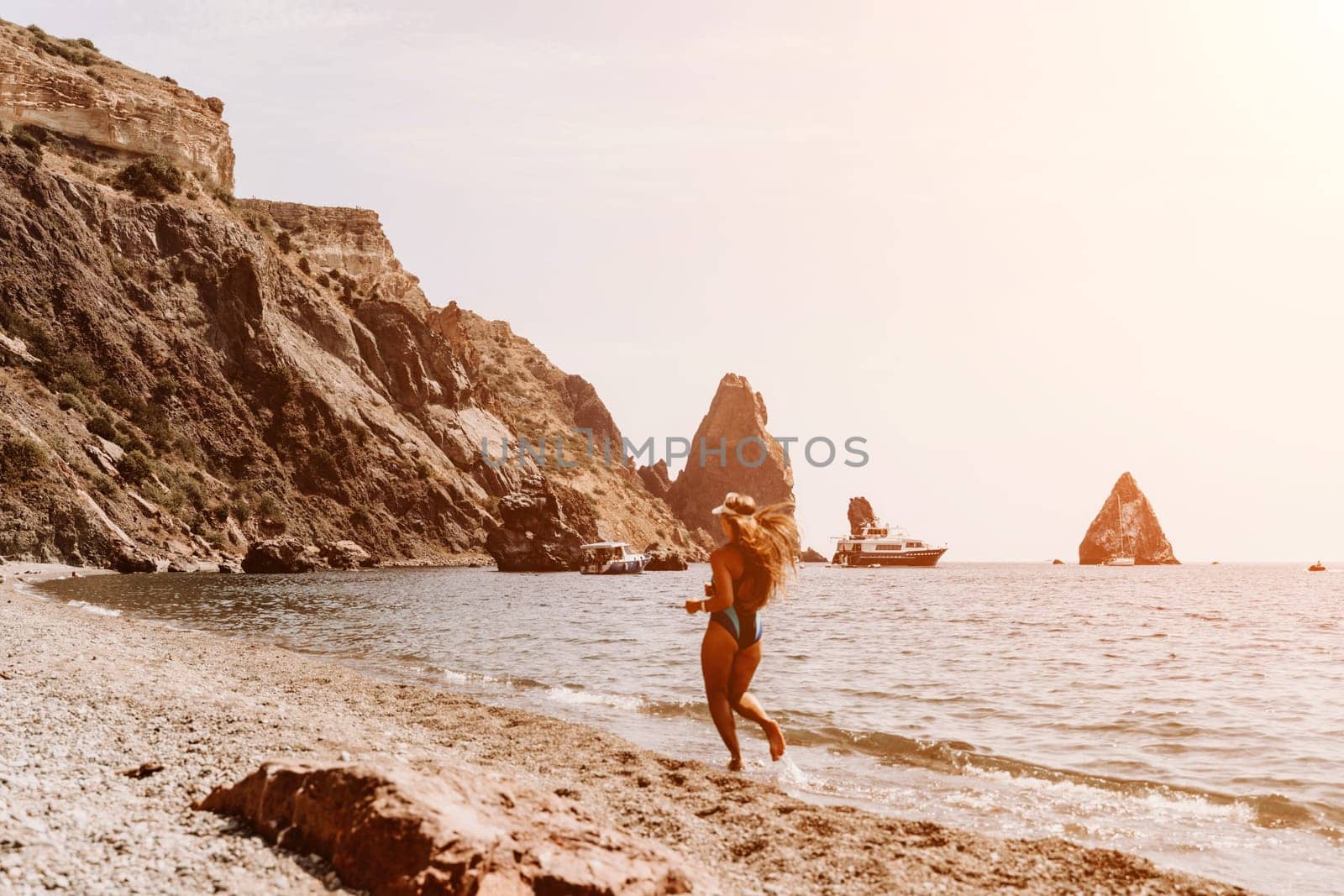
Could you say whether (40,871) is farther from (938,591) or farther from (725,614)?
(938,591)

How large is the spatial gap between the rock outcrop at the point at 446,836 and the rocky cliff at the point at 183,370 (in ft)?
192

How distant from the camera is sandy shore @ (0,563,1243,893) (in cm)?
539

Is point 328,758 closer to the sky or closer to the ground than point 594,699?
closer to the sky

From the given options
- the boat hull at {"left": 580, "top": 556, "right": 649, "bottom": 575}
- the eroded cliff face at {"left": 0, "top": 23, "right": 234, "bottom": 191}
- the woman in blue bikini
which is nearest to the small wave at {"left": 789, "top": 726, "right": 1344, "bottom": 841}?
the woman in blue bikini

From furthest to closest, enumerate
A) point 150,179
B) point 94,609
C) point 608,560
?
point 608,560
point 150,179
point 94,609

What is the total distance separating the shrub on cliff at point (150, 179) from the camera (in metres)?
91.7

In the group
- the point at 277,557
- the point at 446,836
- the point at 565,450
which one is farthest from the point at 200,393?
the point at 446,836

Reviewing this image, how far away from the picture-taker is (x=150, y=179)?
92562 mm

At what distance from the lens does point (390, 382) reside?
10781cm

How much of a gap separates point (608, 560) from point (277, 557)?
127ft

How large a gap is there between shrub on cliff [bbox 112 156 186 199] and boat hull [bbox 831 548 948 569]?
330 feet

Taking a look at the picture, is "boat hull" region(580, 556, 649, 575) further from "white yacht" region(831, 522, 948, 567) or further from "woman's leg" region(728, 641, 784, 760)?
"woman's leg" region(728, 641, 784, 760)

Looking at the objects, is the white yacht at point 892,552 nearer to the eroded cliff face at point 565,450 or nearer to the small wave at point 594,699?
the eroded cliff face at point 565,450

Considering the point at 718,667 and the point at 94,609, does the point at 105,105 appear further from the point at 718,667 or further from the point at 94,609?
the point at 718,667
